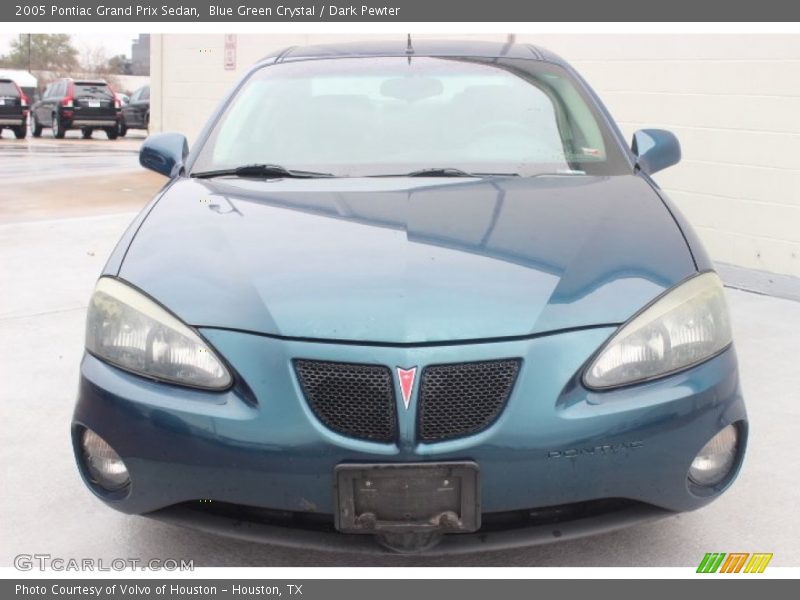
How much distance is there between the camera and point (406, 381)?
238cm

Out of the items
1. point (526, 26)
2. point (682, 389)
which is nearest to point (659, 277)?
point (682, 389)

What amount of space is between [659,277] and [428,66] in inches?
67.3

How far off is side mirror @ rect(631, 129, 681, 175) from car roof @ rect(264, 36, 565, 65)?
0.49 metres

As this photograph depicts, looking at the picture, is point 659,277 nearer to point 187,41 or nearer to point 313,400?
point 313,400

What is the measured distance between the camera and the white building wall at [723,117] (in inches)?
260

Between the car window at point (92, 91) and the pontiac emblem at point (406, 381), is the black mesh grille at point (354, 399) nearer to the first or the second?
the pontiac emblem at point (406, 381)

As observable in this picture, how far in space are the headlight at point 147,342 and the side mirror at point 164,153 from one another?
1.31 m

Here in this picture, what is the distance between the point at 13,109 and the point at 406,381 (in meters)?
24.8

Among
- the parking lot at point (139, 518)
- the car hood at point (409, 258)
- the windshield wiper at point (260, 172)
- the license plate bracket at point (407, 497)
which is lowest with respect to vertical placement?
the parking lot at point (139, 518)

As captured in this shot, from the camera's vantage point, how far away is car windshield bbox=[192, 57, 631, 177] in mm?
3574

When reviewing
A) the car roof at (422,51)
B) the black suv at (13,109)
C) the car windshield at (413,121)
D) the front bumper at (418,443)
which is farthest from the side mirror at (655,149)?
the black suv at (13,109)

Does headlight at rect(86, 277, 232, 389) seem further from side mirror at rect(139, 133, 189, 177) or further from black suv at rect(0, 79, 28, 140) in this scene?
black suv at rect(0, 79, 28, 140)

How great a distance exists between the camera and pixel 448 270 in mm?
2623

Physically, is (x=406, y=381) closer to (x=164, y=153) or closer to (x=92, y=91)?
(x=164, y=153)
